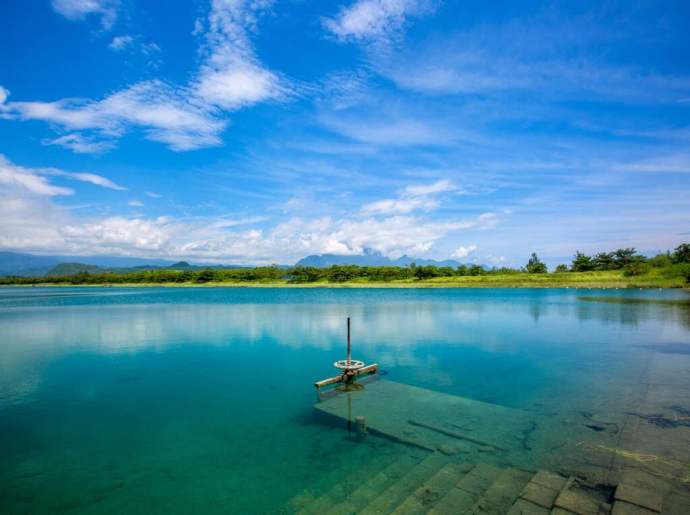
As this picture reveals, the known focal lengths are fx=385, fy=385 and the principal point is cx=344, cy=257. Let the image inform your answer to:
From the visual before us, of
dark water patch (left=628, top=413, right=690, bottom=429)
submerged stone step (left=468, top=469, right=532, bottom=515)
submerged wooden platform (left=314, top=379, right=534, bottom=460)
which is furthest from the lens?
dark water patch (left=628, top=413, right=690, bottom=429)

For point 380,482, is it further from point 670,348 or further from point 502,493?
point 670,348

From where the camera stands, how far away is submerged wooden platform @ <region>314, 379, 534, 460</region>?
30.6ft

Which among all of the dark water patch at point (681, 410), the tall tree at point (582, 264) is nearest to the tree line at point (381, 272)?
the tall tree at point (582, 264)

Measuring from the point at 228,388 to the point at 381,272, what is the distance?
289ft

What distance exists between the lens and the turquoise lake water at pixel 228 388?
26.5 feet

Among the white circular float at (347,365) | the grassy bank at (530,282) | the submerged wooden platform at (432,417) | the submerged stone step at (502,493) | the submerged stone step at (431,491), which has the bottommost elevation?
the submerged wooden platform at (432,417)

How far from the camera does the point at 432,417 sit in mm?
10961

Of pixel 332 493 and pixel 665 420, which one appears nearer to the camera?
pixel 332 493

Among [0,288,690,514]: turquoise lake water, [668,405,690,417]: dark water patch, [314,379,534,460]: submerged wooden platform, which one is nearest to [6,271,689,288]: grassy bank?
[0,288,690,514]: turquoise lake water

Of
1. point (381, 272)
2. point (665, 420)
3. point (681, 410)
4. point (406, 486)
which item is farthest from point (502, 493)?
point (381, 272)

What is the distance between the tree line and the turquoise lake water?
188 ft

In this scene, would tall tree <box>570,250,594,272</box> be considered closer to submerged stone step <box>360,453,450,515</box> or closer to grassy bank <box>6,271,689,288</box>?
grassy bank <box>6,271,689,288</box>

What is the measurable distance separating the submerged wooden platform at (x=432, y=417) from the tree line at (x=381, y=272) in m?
74.7

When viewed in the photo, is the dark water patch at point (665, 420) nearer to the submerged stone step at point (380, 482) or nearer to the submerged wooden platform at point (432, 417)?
the submerged wooden platform at point (432, 417)
